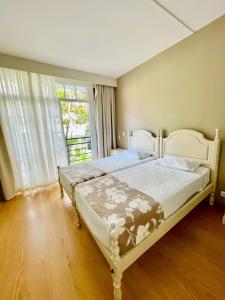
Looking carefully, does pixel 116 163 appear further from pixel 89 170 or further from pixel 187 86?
pixel 187 86

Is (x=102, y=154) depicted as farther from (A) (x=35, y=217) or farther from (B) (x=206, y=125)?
(B) (x=206, y=125)

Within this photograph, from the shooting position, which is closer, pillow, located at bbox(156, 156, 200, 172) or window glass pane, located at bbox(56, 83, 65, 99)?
pillow, located at bbox(156, 156, 200, 172)

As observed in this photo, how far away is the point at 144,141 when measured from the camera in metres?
3.24

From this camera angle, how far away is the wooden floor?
1.20 meters

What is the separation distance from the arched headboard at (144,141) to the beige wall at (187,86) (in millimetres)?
179

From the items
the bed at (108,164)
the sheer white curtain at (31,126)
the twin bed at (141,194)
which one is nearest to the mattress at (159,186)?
the twin bed at (141,194)

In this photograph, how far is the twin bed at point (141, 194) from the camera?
44.1 inches

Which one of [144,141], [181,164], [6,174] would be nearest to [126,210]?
[181,164]

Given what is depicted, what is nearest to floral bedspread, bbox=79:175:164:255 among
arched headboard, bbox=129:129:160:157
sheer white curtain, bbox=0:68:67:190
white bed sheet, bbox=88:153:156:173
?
white bed sheet, bbox=88:153:156:173

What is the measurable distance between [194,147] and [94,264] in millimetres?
2207

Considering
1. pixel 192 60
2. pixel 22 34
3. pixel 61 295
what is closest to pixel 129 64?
pixel 192 60

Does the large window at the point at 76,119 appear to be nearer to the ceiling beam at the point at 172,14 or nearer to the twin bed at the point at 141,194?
the twin bed at the point at 141,194

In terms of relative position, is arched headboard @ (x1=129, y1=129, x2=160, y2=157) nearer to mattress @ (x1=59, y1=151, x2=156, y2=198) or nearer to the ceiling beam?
mattress @ (x1=59, y1=151, x2=156, y2=198)

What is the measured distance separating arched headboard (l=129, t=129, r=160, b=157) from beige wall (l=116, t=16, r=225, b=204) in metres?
0.18
